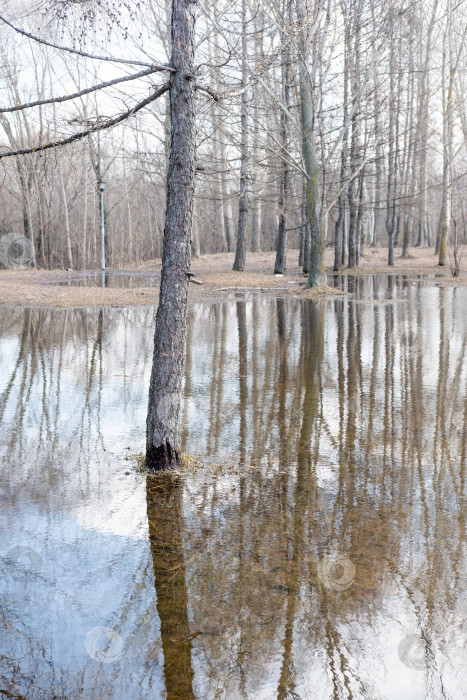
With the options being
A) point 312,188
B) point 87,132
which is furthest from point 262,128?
point 87,132

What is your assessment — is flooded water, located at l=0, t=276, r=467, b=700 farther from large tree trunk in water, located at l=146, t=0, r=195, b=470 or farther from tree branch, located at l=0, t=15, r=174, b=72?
tree branch, located at l=0, t=15, r=174, b=72

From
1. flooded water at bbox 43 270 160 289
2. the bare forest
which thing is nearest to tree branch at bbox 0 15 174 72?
the bare forest

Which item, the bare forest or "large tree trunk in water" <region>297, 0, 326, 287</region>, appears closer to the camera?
the bare forest

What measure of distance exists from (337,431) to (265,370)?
9.63ft

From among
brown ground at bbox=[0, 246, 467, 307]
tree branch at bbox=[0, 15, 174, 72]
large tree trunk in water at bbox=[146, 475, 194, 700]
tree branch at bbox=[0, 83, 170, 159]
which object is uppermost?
tree branch at bbox=[0, 15, 174, 72]

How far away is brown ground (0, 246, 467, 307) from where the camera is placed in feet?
61.7

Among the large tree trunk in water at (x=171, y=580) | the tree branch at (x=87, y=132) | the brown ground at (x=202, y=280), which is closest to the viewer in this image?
the large tree trunk in water at (x=171, y=580)

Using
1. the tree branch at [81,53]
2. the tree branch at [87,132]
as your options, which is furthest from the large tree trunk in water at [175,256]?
the tree branch at [87,132]

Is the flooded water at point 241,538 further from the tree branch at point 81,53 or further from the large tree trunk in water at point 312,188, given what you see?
the large tree trunk in water at point 312,188

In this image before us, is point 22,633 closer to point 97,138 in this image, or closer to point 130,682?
point 130,682

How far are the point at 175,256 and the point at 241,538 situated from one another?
7.31ft

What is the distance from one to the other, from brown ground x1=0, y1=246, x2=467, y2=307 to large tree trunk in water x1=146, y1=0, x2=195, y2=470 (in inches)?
494

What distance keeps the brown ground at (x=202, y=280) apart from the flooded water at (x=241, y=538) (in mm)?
9626

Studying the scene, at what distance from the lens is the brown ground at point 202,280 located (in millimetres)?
18797
